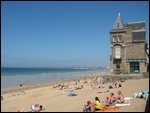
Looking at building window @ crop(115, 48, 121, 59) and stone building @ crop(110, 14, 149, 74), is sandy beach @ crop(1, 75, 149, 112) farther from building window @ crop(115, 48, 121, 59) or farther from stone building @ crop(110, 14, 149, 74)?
building window @ crop(115, 48, 121, 59)

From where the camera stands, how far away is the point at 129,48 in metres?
34.6

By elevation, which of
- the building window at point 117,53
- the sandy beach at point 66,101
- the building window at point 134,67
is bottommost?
the sandy beach at point 66,101

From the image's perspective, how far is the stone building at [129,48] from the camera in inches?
1335

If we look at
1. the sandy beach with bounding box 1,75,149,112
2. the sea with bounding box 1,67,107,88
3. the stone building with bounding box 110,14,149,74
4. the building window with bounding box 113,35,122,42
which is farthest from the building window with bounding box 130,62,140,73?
the sea with bounding box 1,67,107,88

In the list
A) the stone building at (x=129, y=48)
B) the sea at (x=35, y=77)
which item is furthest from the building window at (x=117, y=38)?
the sea at (x=35, y=77)

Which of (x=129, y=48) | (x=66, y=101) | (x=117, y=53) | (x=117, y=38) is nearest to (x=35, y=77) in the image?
(x=117, y=53)

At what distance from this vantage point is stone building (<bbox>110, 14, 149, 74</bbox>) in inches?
1335

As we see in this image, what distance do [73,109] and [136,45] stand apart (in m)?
21.5

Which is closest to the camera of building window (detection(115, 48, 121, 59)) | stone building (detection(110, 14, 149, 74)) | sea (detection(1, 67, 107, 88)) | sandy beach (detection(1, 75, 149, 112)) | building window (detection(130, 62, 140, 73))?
sandy beach (detection(1, 75, 149, 112))

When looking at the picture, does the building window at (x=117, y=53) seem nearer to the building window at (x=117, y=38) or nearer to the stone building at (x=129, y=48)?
the stone building at (x=129, y=48)

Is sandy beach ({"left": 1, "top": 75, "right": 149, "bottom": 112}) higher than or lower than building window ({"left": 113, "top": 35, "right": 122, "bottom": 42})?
lower

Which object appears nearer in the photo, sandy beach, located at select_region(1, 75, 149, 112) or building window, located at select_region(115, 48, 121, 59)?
sandy beach, located at select_region(1, 75, 149, 112)

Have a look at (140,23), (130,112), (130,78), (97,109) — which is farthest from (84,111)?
(140,23)

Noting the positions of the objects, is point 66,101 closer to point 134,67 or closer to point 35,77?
point 134,67
